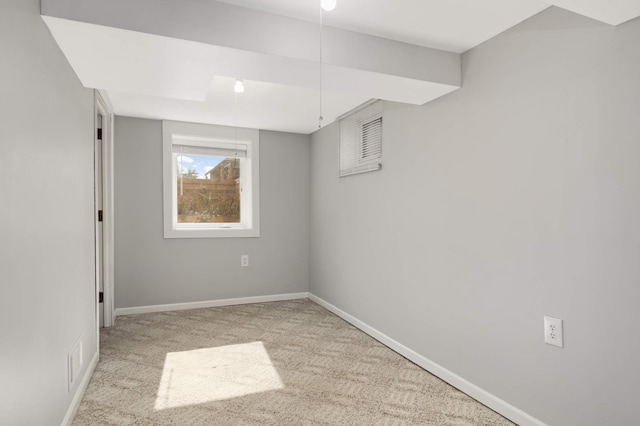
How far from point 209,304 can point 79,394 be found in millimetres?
1969

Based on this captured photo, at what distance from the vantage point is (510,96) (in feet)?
6.31

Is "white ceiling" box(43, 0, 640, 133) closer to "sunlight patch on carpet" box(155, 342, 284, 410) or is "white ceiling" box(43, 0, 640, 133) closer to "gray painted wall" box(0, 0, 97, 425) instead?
"gray painted wall" box(0, 0, 97, 425)

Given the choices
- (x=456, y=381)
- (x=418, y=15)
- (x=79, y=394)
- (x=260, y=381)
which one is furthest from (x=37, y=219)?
→ (x=456, y=381)

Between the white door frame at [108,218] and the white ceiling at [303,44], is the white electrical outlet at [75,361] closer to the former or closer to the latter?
the white door frame at [108,218]

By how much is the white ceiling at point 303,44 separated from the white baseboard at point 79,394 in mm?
1739

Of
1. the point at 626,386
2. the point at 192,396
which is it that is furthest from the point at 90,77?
→ the point at 626,386

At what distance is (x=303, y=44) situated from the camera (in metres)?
1.83

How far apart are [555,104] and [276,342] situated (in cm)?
249

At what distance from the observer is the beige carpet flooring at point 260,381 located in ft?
6.41

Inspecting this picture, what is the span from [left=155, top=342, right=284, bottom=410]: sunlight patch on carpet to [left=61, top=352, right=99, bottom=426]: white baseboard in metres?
0.40

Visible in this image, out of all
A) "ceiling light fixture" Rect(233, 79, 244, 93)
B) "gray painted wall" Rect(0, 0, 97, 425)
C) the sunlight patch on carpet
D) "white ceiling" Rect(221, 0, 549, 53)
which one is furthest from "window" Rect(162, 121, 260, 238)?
"white ceiling" Rect(221, 0, 549, 53)

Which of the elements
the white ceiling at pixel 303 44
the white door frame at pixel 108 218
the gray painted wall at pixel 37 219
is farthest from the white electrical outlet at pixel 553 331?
the white door frame at pixel 108 218

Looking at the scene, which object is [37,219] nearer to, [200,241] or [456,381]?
[456,381]

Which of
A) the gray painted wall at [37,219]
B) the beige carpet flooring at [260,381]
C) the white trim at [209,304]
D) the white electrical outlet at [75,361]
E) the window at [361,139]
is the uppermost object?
the window at [361,139]
